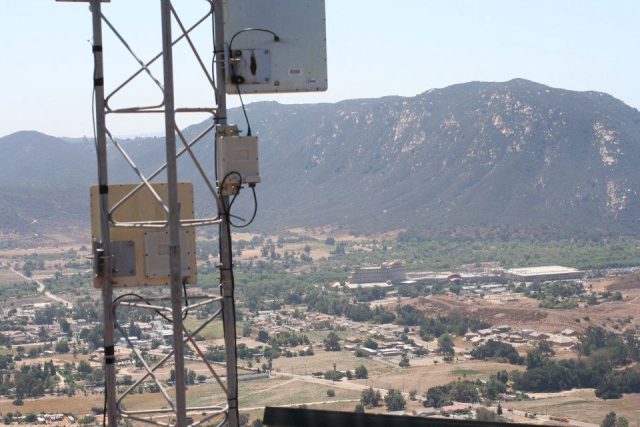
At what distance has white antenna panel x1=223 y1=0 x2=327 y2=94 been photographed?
628 centimetres

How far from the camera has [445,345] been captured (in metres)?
45.4

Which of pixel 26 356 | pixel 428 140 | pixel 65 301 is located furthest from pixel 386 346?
pixel 428 140

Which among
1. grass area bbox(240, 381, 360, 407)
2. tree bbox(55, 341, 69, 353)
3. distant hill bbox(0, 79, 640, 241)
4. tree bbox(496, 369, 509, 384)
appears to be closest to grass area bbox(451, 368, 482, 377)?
tree bbox(496, 369, 509, 384)

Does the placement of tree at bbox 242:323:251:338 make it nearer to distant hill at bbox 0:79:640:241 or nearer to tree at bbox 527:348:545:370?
tree at bbox 527:348:545:370

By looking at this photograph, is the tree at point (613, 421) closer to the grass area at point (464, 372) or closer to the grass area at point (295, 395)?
the grass area at point (295, 395)

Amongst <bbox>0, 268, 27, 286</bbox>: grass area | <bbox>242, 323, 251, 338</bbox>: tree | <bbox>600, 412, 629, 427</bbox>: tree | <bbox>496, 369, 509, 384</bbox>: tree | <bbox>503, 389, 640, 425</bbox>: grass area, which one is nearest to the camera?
<bbox>600, 412, 629, 427</bbox>: tree

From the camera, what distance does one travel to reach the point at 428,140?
118m

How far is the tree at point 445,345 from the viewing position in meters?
43.8

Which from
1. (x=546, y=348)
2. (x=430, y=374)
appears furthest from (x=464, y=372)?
(x=546, y=348)

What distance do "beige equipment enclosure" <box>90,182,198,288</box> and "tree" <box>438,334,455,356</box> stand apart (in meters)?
37.6

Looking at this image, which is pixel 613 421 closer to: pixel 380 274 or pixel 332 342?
pixel 332 342

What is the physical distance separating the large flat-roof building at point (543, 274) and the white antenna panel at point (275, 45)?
62.5 m

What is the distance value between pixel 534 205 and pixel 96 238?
94532 millimetres

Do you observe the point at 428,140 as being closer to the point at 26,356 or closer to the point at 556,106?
the point at 556,106
